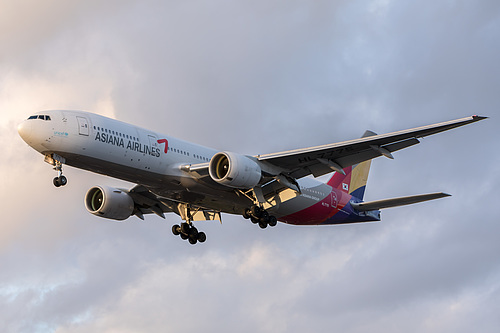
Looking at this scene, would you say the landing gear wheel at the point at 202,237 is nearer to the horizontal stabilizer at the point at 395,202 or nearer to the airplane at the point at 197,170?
the airplane at the point at 197,170

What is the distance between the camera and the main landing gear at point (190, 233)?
140 feet

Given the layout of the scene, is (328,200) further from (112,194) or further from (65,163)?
(65,163)

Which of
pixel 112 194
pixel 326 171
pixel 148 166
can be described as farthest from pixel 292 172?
pixel 112 194

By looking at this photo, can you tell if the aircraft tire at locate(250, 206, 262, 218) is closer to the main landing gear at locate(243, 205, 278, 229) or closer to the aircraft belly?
the main landing gear at locate(243, 205, 278, 229)

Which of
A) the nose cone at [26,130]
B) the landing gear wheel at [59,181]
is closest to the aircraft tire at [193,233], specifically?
the landing gear wheel at [59,181]

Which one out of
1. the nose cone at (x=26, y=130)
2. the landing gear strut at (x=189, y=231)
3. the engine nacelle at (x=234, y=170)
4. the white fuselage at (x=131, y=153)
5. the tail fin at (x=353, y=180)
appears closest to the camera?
the nose cone at (x=26, y=130)

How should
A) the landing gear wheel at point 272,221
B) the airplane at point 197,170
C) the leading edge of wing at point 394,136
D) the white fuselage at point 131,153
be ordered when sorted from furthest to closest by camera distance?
the landing gear wheel at point 272,221, the airplane at point 197,170, the white fuselage at point 131,153, the leading edge of wing at point 394,136

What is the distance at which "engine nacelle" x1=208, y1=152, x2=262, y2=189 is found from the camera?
112ft

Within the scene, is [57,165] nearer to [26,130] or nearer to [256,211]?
[26,130]

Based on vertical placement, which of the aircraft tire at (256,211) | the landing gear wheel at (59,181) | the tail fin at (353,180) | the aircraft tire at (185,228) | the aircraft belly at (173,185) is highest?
the tail fin at (353,180)

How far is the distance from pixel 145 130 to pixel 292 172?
303 inches

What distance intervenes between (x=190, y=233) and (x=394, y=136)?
15.0 meters

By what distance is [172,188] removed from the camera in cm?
3638

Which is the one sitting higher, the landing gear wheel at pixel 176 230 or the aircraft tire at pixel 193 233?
the landing gear wheel at pixel 176 230
